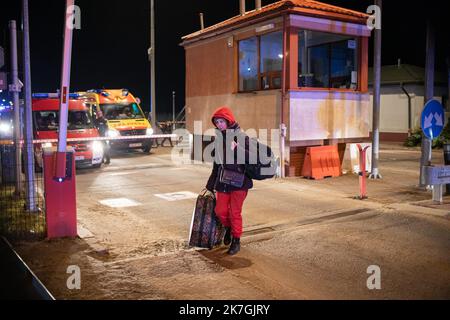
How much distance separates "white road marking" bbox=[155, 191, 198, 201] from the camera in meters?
10.7

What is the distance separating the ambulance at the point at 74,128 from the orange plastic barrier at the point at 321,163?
673cm

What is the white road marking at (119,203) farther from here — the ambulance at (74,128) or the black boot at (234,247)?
the ambulance at (74,128)

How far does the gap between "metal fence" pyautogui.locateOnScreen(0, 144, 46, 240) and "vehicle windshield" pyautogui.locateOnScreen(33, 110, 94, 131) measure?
422 centimetres

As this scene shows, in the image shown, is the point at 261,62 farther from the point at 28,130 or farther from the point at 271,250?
the point at 271,250

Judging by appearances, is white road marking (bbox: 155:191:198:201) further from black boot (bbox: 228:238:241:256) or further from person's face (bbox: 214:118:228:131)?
person's face (bbox: 214:118:228:131)

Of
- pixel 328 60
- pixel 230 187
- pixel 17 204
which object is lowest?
pixel 17 204

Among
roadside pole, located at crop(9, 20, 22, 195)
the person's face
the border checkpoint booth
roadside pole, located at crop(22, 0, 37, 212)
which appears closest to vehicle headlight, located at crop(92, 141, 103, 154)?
the border checkpoint booth

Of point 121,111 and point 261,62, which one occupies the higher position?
point 261,62

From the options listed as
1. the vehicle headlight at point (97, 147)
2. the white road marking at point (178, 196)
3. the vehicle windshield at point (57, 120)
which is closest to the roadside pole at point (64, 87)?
the white road marking at point (178, 196)

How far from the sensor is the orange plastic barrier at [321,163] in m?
13.3

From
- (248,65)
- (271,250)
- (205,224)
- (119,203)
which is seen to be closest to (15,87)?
(119,203)

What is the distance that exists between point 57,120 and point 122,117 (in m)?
4.97

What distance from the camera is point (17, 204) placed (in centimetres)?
955
